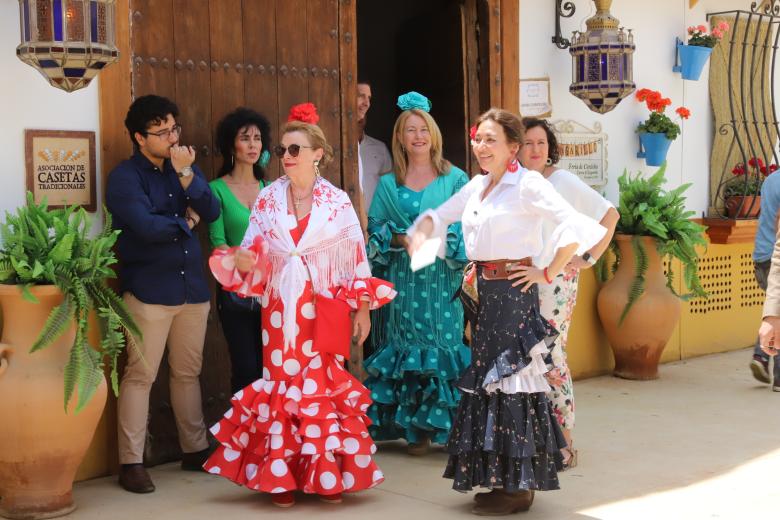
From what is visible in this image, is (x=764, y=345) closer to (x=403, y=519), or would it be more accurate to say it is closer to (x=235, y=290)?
(x=403, y=519)

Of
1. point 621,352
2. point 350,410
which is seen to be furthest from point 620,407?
point 350,410

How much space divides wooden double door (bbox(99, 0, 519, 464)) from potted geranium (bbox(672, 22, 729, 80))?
349 cm

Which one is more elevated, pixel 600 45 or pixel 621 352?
pixel 600 45

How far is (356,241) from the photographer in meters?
5.17

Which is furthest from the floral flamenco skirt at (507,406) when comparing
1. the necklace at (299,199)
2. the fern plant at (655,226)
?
the fern plant at (655,226)

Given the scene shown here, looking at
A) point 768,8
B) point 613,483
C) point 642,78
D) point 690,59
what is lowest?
point 613,483

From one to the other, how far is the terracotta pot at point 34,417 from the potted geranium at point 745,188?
625cm

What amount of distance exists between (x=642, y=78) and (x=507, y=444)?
15.8 ft

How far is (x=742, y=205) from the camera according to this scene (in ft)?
30.3

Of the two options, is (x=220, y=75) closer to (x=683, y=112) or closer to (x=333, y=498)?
(x=333, y=498)

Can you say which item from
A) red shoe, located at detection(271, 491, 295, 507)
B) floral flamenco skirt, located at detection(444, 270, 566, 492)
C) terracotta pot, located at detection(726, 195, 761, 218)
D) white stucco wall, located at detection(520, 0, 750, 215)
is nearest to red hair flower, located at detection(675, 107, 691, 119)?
white stucco wall, located at detection(520, 0, 750, 215)

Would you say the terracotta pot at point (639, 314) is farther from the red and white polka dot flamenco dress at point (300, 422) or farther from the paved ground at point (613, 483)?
the red and white polka dot flamenco dress at point (300, 422)

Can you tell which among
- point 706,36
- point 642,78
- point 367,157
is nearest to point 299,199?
point 367,157

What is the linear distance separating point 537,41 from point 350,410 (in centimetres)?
373
